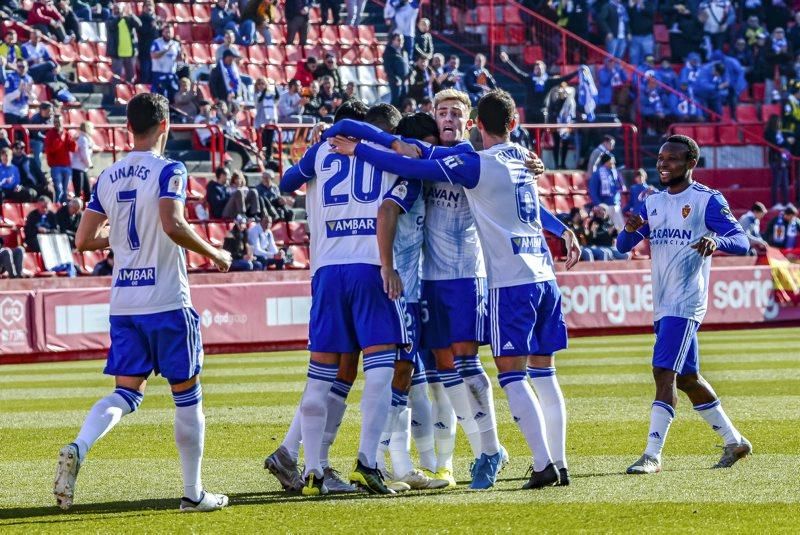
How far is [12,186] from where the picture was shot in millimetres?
24641

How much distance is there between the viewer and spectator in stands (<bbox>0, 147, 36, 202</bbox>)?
24484 millimetres

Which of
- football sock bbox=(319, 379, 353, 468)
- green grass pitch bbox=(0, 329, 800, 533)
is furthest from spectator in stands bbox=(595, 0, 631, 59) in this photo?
football sock bbox=(319, 379, 353, 468)

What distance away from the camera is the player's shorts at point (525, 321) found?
26.7 ft

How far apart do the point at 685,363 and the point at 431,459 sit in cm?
176

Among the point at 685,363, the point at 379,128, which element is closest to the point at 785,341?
the point at 685,363

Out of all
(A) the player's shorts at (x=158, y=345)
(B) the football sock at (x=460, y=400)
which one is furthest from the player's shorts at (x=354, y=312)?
(A) the player's shorts at (x=158, y=345)

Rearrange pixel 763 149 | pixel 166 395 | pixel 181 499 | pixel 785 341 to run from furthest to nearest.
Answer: pixel 763 149 → pixel 785 341 → pixel 166 395 → pixel 181 499

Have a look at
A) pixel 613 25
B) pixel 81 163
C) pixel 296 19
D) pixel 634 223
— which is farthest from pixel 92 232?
pixel 613 25

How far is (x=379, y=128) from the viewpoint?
337 inches

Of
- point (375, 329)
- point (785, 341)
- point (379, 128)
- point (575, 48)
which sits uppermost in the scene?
point (575, 48)

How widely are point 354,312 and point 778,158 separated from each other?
26.6 metres

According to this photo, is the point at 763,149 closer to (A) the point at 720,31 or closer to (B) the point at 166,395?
(A) the point at 720,31

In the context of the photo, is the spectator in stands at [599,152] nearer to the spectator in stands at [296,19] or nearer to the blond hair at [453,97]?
the spectator in stands at [296,19]

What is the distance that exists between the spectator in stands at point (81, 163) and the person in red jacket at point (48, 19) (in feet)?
15.6
